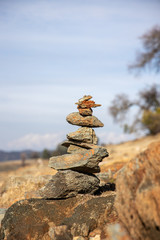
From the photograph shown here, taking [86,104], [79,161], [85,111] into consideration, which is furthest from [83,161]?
[86,104]

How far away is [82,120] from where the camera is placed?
1088 centimetres

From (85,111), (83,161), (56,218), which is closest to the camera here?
(56,218)

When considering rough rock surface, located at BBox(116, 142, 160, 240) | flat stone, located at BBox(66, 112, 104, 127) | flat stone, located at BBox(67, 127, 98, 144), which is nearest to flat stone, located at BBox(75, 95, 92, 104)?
flat stone, located at BBox(66, 112, 104, 127)

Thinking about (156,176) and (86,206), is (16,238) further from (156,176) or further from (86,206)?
(156,176)

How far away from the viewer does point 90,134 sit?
10.8m

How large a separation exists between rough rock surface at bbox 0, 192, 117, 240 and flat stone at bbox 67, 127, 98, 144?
2063 millimetres

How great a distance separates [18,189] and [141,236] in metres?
10.2

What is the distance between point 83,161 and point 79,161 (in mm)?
152

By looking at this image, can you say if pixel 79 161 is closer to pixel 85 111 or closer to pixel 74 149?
pixel 74 149

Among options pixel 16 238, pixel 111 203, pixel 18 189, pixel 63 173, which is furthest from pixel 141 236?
pixel 18 189

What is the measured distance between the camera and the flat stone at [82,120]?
35.7 feet

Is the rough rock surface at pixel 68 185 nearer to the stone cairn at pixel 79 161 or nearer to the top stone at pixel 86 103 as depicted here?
the stone cairn at pixel 79 161

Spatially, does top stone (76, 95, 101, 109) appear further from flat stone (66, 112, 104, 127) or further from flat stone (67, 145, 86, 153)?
flat stone (67, 145, 86, 153)

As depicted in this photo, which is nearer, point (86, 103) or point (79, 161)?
point (79, 161)
